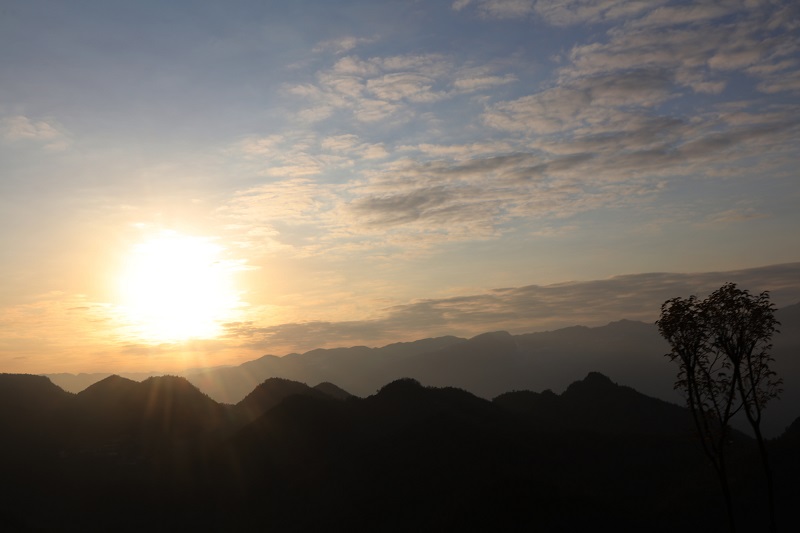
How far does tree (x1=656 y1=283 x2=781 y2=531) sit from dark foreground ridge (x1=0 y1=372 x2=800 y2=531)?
89.7 feet

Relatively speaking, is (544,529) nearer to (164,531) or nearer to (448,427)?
(448,427)

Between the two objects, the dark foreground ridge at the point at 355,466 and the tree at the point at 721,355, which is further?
the dark foreground ridge at the point at 355,466

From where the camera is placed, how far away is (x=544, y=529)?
6325cm

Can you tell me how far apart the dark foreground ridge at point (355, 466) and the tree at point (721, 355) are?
2733 cm

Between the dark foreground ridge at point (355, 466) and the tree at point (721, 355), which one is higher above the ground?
the tree at point (721, 355)

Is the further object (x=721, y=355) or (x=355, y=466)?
(x=355, y=466)

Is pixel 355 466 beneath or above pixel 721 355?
A: beneath

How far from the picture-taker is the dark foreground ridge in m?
70.1

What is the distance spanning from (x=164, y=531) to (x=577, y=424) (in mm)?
82757

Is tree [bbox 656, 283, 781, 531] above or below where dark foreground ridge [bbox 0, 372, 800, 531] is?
above

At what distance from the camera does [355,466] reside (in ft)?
295

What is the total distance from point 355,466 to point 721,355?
59996mm

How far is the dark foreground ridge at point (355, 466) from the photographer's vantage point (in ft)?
230

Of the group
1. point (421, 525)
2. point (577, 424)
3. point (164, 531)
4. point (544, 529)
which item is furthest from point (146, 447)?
point (577, 424)
